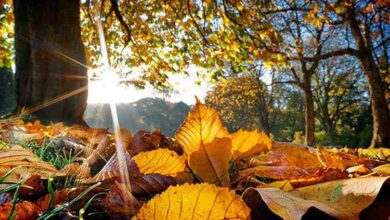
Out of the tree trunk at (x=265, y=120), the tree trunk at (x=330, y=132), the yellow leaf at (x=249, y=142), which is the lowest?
the tree trunk at (x=330, y=132)

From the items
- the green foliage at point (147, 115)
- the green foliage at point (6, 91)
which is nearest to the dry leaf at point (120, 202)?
the green foliage at point (6, 91)

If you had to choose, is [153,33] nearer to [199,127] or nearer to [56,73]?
[56,73]

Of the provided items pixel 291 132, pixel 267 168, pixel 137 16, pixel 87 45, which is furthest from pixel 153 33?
pixel 291 132

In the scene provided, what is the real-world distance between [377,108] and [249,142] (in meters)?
14.2

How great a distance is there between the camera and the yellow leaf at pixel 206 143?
770 millimetres

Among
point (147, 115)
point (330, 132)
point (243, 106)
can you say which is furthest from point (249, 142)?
point (147, 115)

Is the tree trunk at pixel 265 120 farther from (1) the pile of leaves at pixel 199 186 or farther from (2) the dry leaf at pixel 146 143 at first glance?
(1) the pile of leaves at pixel 199 186

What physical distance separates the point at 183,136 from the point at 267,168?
26cm

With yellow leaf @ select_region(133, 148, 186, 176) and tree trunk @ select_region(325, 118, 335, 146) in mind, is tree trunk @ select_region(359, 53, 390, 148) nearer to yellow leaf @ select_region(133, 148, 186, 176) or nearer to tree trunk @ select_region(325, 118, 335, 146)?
yellow leaf @ select_region(133, 148, 186, 176)

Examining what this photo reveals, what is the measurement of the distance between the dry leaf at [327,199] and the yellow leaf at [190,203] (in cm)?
9

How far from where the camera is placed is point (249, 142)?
36.8 inches

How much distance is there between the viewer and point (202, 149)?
792 mm

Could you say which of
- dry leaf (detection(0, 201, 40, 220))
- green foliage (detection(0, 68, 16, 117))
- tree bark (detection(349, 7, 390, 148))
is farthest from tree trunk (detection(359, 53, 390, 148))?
green foliage (detection(0, 68, 16, 117))

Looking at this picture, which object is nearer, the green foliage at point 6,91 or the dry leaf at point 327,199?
the dry leaf at point 327,199
